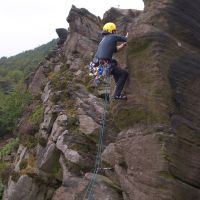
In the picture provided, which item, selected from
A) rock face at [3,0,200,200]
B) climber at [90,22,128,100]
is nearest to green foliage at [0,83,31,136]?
rock face at [3,0,200,200]

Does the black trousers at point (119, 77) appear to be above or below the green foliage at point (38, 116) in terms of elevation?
below

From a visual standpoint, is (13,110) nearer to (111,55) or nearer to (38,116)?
(38,116)

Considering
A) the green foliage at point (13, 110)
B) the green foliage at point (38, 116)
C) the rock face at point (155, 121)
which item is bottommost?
the rock face at point (155, 121)

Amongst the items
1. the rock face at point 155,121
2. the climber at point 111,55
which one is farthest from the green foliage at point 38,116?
the climber at point 111,55

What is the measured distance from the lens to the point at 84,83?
94.4ft

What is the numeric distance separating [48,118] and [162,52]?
479 inches

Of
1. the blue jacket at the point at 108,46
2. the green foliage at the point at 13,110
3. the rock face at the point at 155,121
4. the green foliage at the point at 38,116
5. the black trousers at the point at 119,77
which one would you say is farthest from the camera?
the green foliage at the point at 13,110

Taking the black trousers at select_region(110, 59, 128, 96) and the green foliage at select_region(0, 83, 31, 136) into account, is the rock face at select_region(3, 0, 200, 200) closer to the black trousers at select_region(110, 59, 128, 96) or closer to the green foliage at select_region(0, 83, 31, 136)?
the black trousers at select_region(110, 59, 128, 96)

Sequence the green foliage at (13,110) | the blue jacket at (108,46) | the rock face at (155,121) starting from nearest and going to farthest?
the rock face at (155,121) → the blue jacket at (108,46) → the green foliage at (13,110)

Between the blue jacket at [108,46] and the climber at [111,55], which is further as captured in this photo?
the blue jacket at [108,46]

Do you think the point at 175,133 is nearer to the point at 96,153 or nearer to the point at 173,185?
the point at 173,185

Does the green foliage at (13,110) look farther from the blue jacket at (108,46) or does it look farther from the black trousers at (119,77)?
the black trousers at (119,77)

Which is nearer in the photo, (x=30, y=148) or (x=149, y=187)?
(x=149, y=187)

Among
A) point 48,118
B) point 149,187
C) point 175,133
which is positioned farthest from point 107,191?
point 48,118
